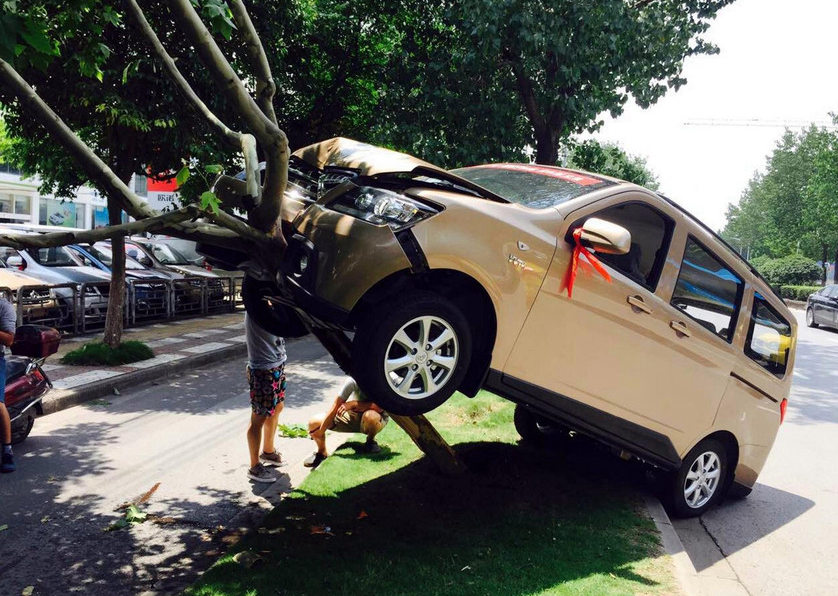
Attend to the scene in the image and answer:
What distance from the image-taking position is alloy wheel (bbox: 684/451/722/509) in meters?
6.00

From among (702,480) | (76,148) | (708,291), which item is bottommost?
(702,480)

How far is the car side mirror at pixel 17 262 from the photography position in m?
14.1

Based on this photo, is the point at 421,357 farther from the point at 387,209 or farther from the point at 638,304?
the point at 638,304

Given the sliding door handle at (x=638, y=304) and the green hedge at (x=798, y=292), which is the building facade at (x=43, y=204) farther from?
the sliding door handle at (x=638, y=304)

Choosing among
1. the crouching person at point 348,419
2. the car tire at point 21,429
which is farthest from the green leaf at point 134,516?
the car tire at point 21,429

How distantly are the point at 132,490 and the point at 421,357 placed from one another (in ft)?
10.8

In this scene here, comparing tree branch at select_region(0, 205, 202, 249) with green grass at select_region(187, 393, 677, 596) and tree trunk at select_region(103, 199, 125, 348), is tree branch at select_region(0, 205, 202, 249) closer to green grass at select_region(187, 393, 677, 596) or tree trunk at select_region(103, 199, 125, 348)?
green grass at select_region(187, 393, 677, 596)

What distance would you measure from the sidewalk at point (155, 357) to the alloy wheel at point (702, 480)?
678cm

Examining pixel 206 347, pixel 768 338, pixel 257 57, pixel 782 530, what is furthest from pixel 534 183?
pixel 206 347

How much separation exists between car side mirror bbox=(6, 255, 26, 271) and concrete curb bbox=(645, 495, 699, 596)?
12.5 m

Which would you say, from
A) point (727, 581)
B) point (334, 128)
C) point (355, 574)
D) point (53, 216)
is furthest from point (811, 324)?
point (53, 216)

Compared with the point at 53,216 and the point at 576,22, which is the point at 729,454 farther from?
the point at 53,216

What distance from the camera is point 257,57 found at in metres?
3.97

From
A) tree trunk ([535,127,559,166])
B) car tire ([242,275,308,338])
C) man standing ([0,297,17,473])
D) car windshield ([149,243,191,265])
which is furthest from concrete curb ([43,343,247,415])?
car windshield ([149,243,191,265])
